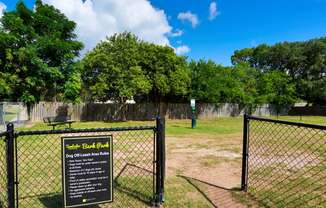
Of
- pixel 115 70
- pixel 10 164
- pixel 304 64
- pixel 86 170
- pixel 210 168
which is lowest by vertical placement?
pixel 210 168

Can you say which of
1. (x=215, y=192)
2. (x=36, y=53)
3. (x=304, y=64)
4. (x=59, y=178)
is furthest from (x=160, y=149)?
(x=304, y=64)

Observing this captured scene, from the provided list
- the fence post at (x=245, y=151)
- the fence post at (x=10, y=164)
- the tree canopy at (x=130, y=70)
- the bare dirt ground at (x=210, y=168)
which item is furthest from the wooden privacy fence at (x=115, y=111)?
the fence post at (x=10, y=164)

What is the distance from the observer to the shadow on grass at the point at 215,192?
4.34 m

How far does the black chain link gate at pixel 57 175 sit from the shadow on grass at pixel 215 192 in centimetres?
82

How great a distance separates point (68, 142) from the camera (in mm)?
3303

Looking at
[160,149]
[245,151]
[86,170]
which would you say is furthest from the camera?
[245,151]

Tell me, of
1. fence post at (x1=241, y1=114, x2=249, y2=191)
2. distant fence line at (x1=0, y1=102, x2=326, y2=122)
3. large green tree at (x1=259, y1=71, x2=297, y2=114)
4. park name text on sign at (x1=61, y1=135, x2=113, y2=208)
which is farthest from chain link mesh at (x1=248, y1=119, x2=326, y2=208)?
large green tree at (x1=259, y1=71, x2=297, y2=114)

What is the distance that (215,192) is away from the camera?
4.88 metres

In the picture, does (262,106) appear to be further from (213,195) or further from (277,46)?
(213,195)

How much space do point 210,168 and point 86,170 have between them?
12.8 ft

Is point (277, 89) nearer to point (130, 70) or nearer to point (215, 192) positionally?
point (130, 70)

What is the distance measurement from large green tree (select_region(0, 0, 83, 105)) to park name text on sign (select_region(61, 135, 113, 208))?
18002 millimetres

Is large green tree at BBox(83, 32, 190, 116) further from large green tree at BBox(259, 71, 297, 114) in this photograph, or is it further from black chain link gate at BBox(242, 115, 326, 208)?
black chain link gate at BBox(242, 115, 326, 208)

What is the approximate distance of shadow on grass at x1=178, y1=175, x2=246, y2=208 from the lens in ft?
14.2
